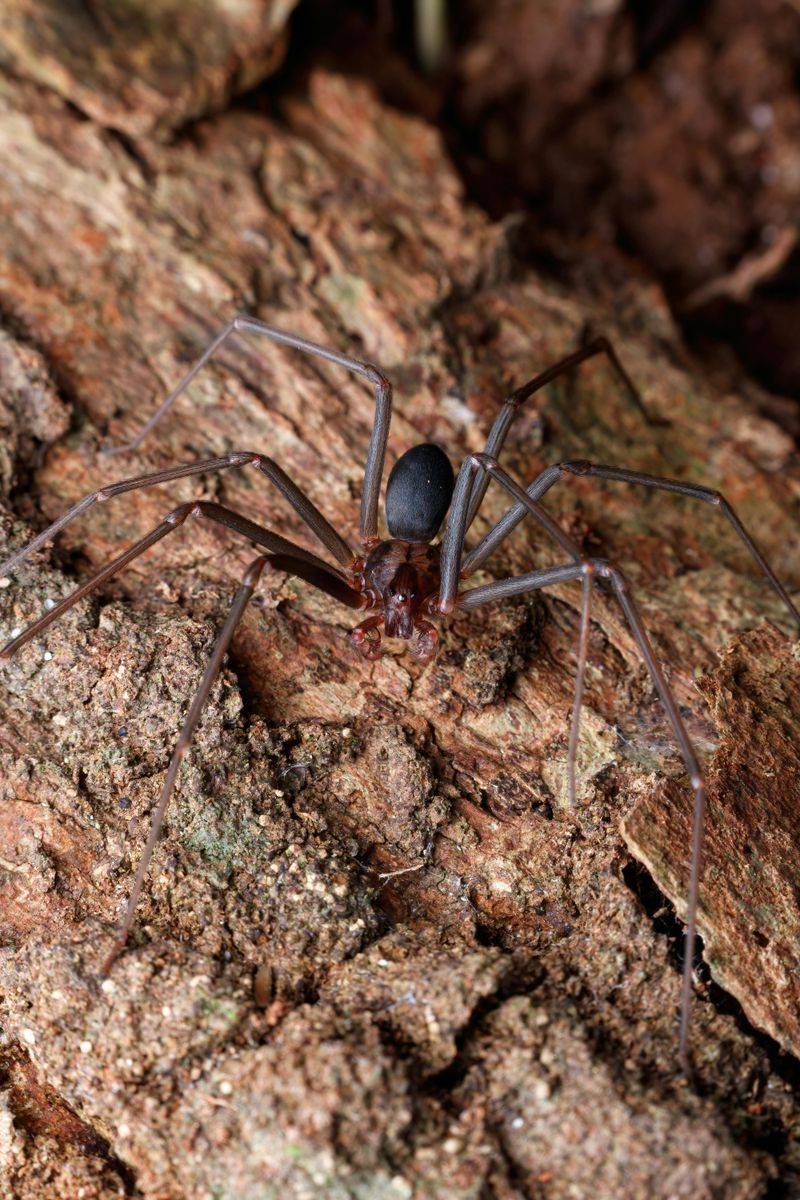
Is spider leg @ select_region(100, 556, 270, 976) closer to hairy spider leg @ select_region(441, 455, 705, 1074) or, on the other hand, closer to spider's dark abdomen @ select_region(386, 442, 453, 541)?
hairy spider leg @ select_region(441, 455, 705, 1074)

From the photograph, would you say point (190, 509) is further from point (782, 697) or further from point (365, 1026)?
point (782, 697)

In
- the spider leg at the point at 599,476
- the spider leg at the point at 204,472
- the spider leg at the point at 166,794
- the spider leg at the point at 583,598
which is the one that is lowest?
the spider leg at the point at 166,794

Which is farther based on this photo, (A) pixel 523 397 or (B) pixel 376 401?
(A) pixel 523 397

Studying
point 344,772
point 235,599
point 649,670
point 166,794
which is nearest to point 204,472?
point 235,599

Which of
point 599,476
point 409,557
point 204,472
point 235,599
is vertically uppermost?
point 599,476

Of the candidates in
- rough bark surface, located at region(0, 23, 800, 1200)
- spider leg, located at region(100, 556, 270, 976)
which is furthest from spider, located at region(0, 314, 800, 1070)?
rough bark surface, located at region(0, 23, 800, 1200)

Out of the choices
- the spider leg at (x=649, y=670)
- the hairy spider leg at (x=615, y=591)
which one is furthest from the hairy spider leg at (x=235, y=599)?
the spider leg at (x=649, y=670)

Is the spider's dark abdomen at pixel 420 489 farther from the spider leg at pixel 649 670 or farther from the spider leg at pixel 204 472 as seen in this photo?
the spider leg at pixel 649 670

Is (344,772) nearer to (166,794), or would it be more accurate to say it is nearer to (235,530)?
(166,794)
